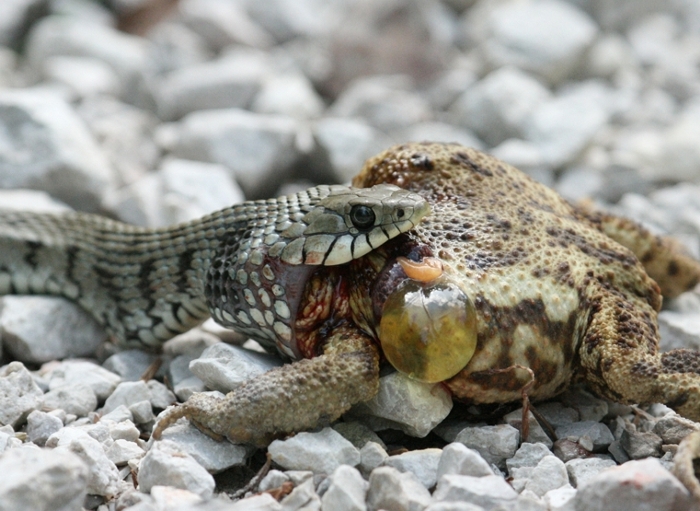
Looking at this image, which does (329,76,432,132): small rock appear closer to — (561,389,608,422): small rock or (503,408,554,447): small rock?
(561,389,608,422): small rock

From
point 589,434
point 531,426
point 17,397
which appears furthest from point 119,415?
point 589,434

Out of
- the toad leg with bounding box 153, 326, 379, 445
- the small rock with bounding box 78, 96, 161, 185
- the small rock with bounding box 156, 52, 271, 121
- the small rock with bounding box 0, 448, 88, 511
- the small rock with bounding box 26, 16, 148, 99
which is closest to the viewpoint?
the small rock with bounding box 0, 448, 88, 511

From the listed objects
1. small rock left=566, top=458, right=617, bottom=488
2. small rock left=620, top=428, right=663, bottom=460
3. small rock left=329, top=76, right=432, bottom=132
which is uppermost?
small rock left=329, top=76, right=432, bottom=132

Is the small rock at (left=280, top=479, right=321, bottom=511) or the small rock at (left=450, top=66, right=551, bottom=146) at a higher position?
the small rock at (left=450, top=66, right=551, bottom=146)

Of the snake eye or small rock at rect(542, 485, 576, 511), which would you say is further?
the snake eye

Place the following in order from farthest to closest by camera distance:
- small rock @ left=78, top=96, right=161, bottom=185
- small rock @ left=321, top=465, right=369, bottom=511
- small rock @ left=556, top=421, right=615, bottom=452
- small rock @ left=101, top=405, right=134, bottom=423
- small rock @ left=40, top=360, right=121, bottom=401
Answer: small rock @ left=78, top=96, right=161, bottom=185 → small rock @ left=40, top=360, right=121, bottom=401 → small rock @ left=101, top=405, right=134, bottom=423 → small rock @ left=556, top=421, right=615, bottom=452 → small rock @ left=321, top=465, right=369, bottom=511

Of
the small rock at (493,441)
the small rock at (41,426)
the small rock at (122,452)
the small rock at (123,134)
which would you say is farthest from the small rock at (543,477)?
the small rock at (123,134)

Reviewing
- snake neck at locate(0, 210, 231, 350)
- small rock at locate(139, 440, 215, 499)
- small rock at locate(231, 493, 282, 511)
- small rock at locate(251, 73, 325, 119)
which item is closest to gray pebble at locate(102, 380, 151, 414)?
snake neck at locate(0, 210, 231, 350)
